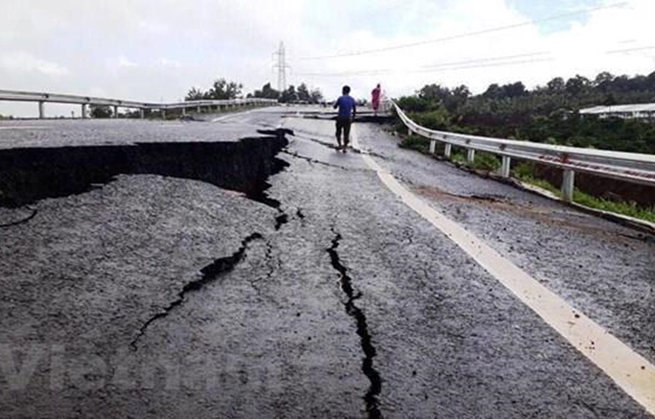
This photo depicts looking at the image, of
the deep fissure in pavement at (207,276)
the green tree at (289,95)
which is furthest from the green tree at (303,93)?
the deep fissure in pavement at (207,276)

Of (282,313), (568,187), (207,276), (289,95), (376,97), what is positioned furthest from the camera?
(289,95)

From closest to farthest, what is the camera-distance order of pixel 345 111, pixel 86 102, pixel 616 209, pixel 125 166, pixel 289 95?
1. pixel 125 166
2. pixel 616 209
3. pixel 345 111
4. pixel 86 102
5. pixel 289 95

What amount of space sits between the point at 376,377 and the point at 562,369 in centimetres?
86

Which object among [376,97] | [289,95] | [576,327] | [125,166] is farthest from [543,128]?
[289,95]

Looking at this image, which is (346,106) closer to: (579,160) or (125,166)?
(579,160)

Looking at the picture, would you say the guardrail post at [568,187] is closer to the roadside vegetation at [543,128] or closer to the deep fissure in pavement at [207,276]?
the roadside vegetation at [543,128]

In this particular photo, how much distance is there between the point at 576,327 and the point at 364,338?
46.8 inches

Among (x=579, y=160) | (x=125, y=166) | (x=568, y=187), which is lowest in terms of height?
(x=568, y=187)

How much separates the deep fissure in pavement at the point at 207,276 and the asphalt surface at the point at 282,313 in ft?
0.05

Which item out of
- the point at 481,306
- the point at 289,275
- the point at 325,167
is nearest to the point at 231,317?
the point at 289,275

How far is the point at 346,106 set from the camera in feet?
54.7

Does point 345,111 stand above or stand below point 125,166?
above

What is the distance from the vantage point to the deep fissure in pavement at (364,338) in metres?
2.61

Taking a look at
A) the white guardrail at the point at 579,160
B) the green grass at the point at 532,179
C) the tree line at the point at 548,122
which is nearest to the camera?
the white guardrail at the point at 579,160
